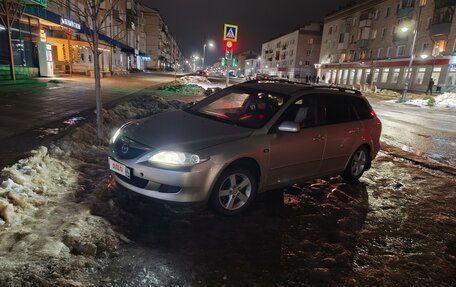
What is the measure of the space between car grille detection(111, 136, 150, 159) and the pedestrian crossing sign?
10.4 meters

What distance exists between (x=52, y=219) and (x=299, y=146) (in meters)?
3.34

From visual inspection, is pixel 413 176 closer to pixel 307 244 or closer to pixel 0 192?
pixel 307 244

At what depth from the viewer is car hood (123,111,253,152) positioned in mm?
4041

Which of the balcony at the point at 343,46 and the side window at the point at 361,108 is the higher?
the balcony at the point at 343,46

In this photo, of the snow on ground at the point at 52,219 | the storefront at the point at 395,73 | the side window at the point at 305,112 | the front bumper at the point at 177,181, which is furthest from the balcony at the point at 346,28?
the front bumper at the point at 177,181

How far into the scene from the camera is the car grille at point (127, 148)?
13.5 ft

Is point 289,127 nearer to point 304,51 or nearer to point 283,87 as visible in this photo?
point 283,87

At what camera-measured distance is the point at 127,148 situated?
14.0ft

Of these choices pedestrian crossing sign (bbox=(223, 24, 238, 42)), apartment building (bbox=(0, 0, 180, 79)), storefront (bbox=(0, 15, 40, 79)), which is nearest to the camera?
pedestrian crossing sign (bbox=(223, 24, 238, 42))

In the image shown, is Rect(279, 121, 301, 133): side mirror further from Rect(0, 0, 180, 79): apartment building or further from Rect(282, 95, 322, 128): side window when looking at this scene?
Rect(0, 0, 180, 79): apartment building

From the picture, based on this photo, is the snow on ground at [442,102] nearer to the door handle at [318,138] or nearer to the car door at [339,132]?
the car door at [339,132]

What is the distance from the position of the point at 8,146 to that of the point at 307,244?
5278 mm

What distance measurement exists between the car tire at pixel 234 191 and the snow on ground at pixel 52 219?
1.30 meters

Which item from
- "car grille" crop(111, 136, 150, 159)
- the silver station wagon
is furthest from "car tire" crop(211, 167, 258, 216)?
"car grille" crop(111, 136, 150, 159)
